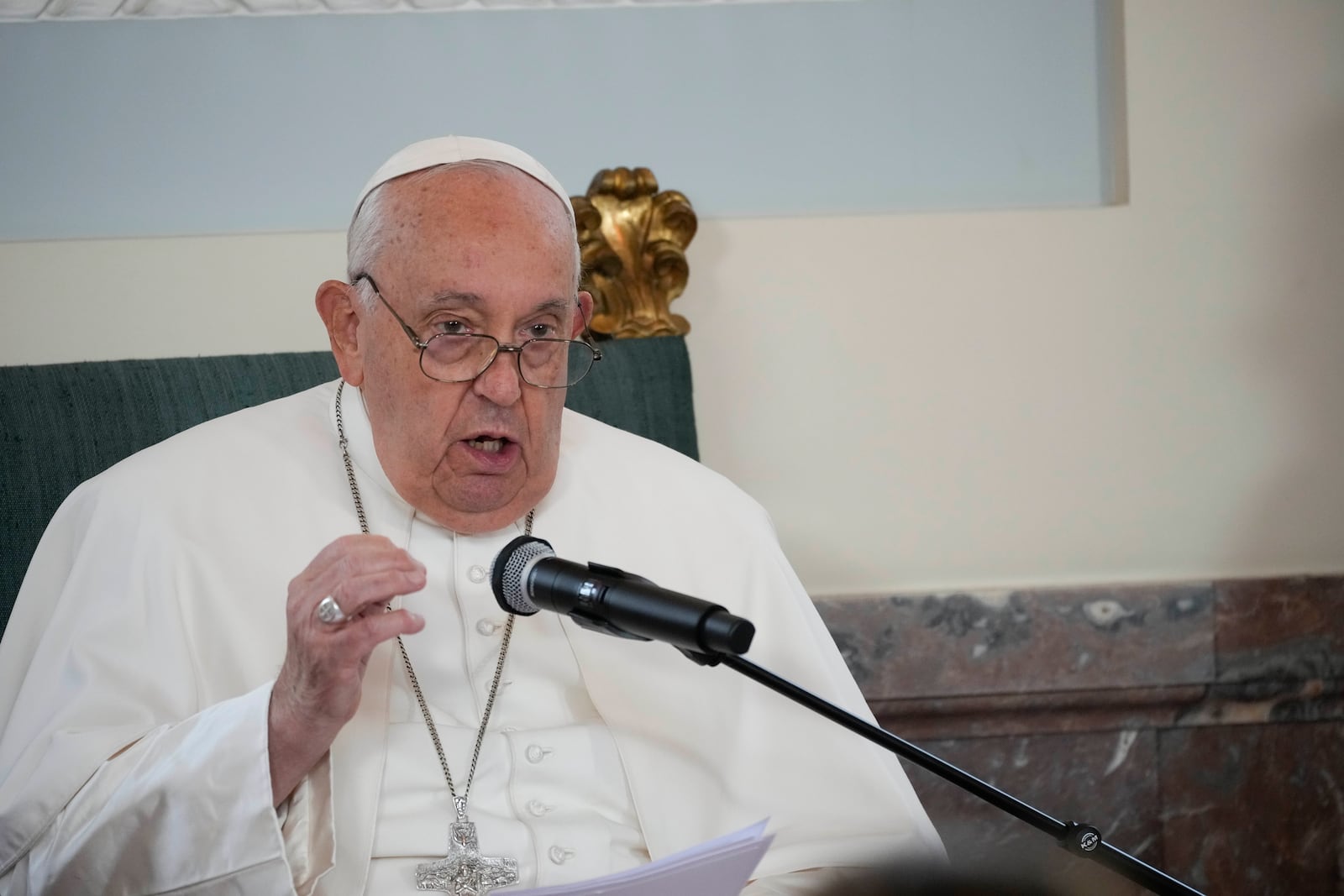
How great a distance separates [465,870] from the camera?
2041mm

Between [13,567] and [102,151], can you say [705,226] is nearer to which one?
[102,151]

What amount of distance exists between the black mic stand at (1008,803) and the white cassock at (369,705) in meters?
0.51

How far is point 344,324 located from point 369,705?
2.24 feet

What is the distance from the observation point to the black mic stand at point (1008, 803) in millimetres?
1510

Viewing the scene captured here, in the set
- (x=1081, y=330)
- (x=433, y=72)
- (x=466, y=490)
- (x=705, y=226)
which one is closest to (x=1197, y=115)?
(x=1081, y=330)

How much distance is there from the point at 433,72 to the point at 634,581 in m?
2.17

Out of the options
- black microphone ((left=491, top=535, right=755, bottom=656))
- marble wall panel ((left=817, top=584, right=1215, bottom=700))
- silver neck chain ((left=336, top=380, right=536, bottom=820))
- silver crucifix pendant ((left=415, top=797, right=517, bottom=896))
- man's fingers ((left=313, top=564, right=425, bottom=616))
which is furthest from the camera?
marble wall panel ((left=817, top=584, right=1215, bottom=700))

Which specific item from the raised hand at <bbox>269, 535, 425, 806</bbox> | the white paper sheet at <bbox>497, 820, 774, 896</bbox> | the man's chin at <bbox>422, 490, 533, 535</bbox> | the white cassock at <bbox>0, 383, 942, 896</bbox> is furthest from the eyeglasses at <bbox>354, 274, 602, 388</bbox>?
the white paper sheet at <bbox>497, 820, 774, 896</bbox>

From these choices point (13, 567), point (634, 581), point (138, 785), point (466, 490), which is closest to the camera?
point (634, 581)

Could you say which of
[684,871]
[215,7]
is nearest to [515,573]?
[684,871]

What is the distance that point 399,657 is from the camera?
2.27 m

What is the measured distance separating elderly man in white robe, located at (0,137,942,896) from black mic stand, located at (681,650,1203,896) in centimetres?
62

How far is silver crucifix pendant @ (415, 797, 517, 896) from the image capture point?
2033mm

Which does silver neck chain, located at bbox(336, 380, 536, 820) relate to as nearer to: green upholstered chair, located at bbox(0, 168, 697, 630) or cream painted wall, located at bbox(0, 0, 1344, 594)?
green upholstered chair, located at bbox(0, 168, 697, 630)
